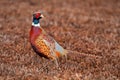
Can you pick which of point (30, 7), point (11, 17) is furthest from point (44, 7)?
point (11, 17)

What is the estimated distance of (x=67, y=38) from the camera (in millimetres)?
13820

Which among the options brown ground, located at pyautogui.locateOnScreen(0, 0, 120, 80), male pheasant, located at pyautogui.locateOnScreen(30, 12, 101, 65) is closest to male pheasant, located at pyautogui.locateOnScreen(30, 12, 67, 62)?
male pheasant, located at pyautogui.locateOnScreen(30, 12, 101, 65)

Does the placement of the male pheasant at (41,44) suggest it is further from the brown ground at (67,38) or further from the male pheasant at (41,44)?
the brown ground at (67,38)

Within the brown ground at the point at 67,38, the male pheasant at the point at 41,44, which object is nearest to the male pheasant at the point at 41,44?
the male pheasant at the point at 41,44

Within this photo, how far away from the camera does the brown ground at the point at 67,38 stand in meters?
9.21

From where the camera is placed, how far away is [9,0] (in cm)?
2197

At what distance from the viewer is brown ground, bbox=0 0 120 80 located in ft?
30.2

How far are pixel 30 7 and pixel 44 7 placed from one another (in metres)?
0.68

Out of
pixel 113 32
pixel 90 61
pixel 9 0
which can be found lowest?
pixel 9 0

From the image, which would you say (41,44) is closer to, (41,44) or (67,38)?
(41,44)

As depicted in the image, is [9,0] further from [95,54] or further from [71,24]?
[95,54]

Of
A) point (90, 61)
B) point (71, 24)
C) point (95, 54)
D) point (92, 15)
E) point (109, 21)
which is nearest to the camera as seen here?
point (90, 61)

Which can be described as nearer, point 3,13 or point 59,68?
point 59,68

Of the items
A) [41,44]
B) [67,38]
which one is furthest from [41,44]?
[67,38]
